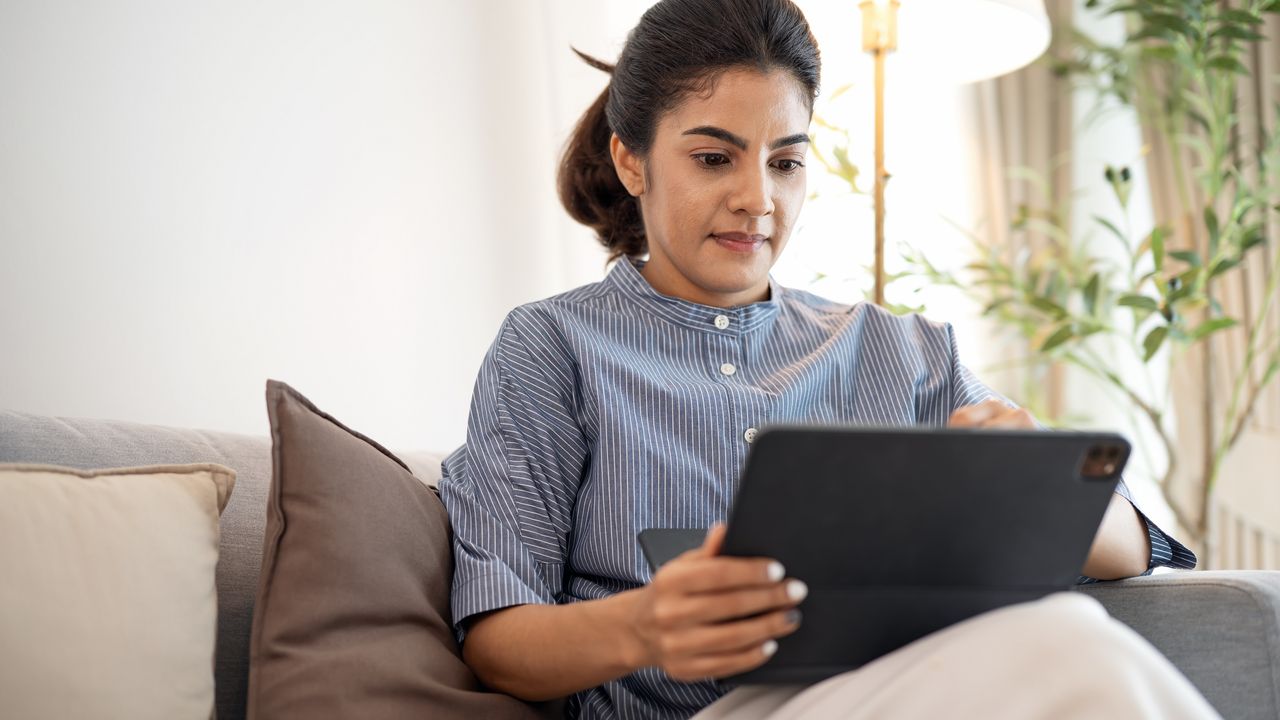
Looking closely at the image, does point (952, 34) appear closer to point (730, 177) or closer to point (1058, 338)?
point (1058, 338)

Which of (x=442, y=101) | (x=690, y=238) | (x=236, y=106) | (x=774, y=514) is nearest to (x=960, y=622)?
(x=774, y=514)

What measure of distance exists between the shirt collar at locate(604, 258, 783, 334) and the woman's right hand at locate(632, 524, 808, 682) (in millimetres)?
505

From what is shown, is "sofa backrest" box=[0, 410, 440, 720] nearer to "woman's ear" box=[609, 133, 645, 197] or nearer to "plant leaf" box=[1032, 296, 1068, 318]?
"woman's ear" box=[609, 133, 645, 197]

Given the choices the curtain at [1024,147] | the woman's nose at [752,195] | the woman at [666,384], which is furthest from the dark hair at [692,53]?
the curtain at [1024,147]

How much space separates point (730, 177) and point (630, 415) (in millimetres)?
294

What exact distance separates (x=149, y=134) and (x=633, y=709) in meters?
0.92

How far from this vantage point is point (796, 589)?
31.5 inches

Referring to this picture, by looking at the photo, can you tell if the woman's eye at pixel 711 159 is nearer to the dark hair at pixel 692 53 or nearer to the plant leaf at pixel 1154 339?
the dark hair at pixel 692 53

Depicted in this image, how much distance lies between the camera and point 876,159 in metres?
2.01

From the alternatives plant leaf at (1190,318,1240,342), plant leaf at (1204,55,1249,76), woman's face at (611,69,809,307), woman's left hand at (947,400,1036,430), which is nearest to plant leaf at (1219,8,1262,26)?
plant leaf at (1204,55,1249,76)

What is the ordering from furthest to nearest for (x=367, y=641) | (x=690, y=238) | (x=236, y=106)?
(x=236, y=106) < (x=690, y=238) < (x=367, y=641)

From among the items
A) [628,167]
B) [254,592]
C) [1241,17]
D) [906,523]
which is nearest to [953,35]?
[1241,17]

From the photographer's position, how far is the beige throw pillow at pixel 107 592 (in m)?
0.82

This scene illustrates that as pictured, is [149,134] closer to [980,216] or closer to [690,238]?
[690,238]
